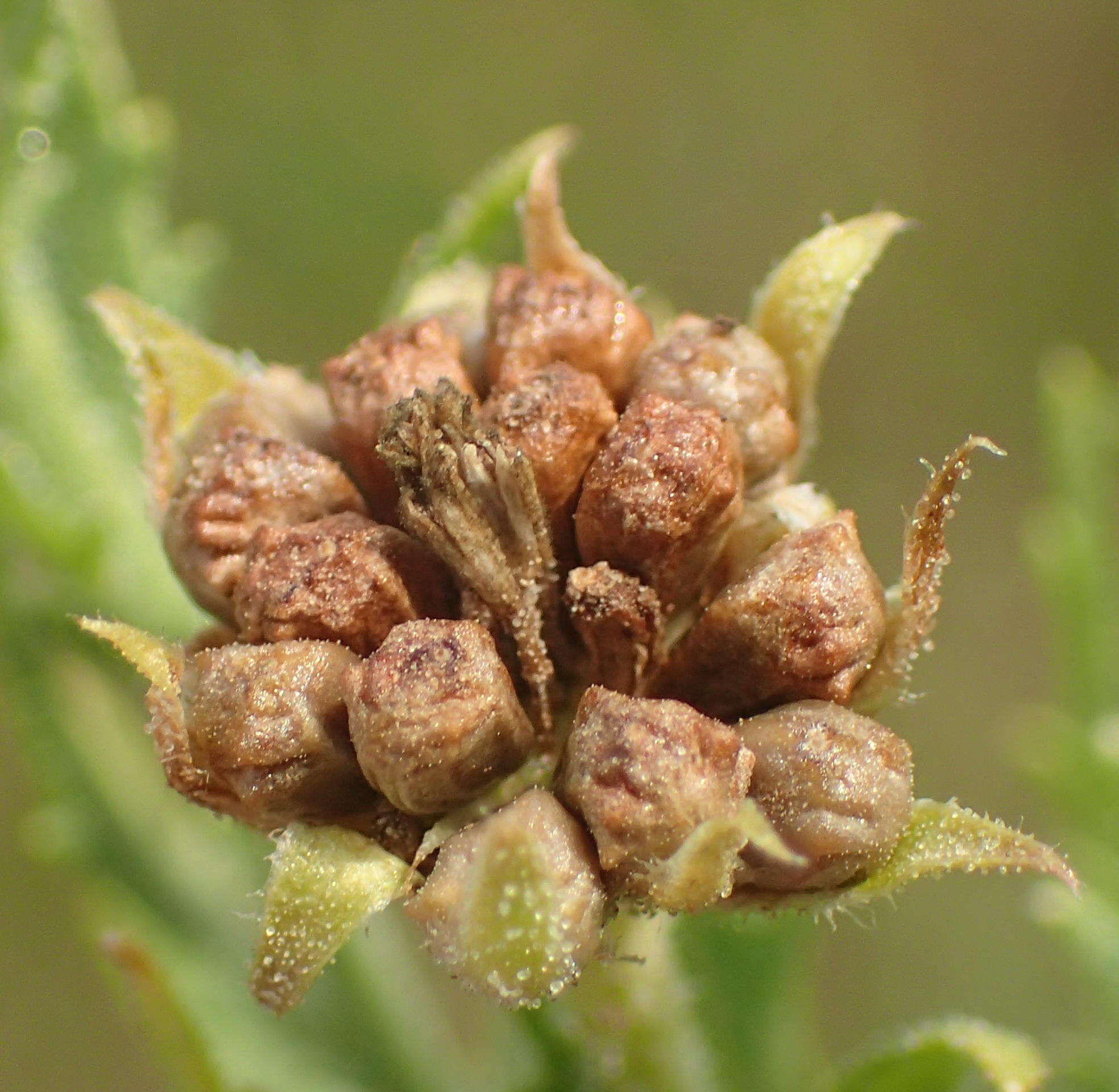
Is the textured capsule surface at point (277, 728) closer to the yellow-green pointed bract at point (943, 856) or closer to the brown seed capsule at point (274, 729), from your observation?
the brown seed capsule at point (274, 729)

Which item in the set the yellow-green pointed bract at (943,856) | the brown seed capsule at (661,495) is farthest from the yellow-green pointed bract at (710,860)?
the brown seed capsule at (661,495)

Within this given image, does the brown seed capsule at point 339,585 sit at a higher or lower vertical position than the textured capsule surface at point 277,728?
higher

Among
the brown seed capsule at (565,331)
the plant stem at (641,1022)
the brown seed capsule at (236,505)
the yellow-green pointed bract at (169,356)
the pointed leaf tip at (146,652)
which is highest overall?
the yellow-green pointed bract at (169,356)

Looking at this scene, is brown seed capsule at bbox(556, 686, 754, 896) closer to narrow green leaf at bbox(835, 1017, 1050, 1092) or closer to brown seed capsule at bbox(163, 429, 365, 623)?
brown seed capsule at bbox(163, 429, 365, 623)

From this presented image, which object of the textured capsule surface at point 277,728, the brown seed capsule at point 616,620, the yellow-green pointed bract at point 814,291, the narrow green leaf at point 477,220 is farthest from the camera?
the narrow green leaf at point 477,220

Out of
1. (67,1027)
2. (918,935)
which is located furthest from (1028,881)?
(67,1027)

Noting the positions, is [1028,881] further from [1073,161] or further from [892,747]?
[892,747]
